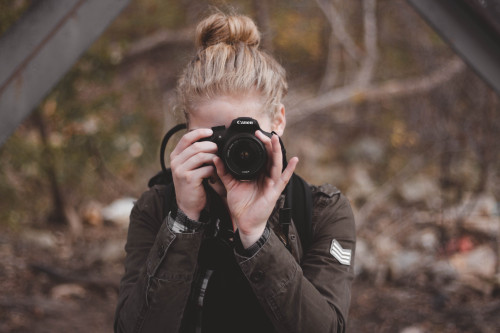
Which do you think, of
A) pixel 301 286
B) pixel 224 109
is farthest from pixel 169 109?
pixel 301 286

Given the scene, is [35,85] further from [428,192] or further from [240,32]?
[428,192]

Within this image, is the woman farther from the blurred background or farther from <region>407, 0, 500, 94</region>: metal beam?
the blurred background

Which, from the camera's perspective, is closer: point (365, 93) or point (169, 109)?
point (169, 109)

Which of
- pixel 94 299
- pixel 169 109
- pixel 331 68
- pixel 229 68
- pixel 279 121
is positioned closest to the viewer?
pixel 229 68

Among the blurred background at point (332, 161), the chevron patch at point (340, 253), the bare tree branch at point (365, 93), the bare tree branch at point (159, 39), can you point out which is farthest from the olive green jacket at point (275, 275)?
the bare tree branch at point (159, 39)

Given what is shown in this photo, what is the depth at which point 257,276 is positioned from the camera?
1182mm

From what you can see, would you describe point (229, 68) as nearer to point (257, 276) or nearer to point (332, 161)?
point (257, 276)

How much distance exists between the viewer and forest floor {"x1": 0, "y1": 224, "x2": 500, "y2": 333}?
110 inches

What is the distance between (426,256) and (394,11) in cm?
235

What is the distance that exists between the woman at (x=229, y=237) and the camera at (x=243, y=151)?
0.9 inches

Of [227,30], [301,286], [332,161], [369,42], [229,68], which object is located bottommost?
[301,286]

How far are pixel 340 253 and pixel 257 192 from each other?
1.02ft

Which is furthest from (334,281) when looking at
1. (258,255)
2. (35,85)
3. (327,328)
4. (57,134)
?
(57,134)

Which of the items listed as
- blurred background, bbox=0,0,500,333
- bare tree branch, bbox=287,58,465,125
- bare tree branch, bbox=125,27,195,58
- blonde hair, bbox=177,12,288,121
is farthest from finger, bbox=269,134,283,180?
bare tree branch, bbox=125,27,195,58
